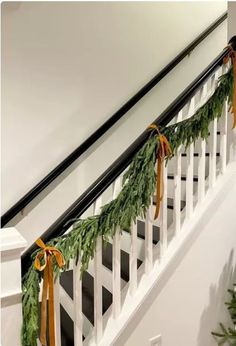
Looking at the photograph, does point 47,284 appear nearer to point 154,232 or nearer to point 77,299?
point 77,299

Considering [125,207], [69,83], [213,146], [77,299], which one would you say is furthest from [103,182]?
[69,83]

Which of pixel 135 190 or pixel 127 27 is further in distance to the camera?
pixel 127 27

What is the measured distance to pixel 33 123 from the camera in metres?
2.54

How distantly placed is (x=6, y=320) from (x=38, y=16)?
221cm

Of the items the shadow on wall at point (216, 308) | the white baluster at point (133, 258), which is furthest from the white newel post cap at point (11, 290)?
the shadow on wall at point (216, 308)

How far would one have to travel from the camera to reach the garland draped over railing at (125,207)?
1.29m

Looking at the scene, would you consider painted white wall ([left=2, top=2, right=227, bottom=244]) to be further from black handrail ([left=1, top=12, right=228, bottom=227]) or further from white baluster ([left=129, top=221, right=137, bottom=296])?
white baluster ([left=129, top=221, right=137, bottom=296])

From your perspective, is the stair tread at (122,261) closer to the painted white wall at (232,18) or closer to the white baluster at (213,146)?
the white baluster at (213,146)

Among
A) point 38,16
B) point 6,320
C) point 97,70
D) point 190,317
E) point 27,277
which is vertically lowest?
point 190,317

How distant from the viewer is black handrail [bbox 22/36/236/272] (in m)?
1.41

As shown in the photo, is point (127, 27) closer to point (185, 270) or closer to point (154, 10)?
point (154, 10)

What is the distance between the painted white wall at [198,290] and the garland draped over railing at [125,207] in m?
0.51

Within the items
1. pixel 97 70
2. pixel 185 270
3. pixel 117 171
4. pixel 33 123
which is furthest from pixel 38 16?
pixel 185 270

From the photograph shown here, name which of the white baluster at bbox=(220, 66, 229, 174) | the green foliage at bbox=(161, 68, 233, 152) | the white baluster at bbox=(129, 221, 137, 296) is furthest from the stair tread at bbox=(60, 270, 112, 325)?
the white baluster at bbox=(220, 66, 229, 174)
